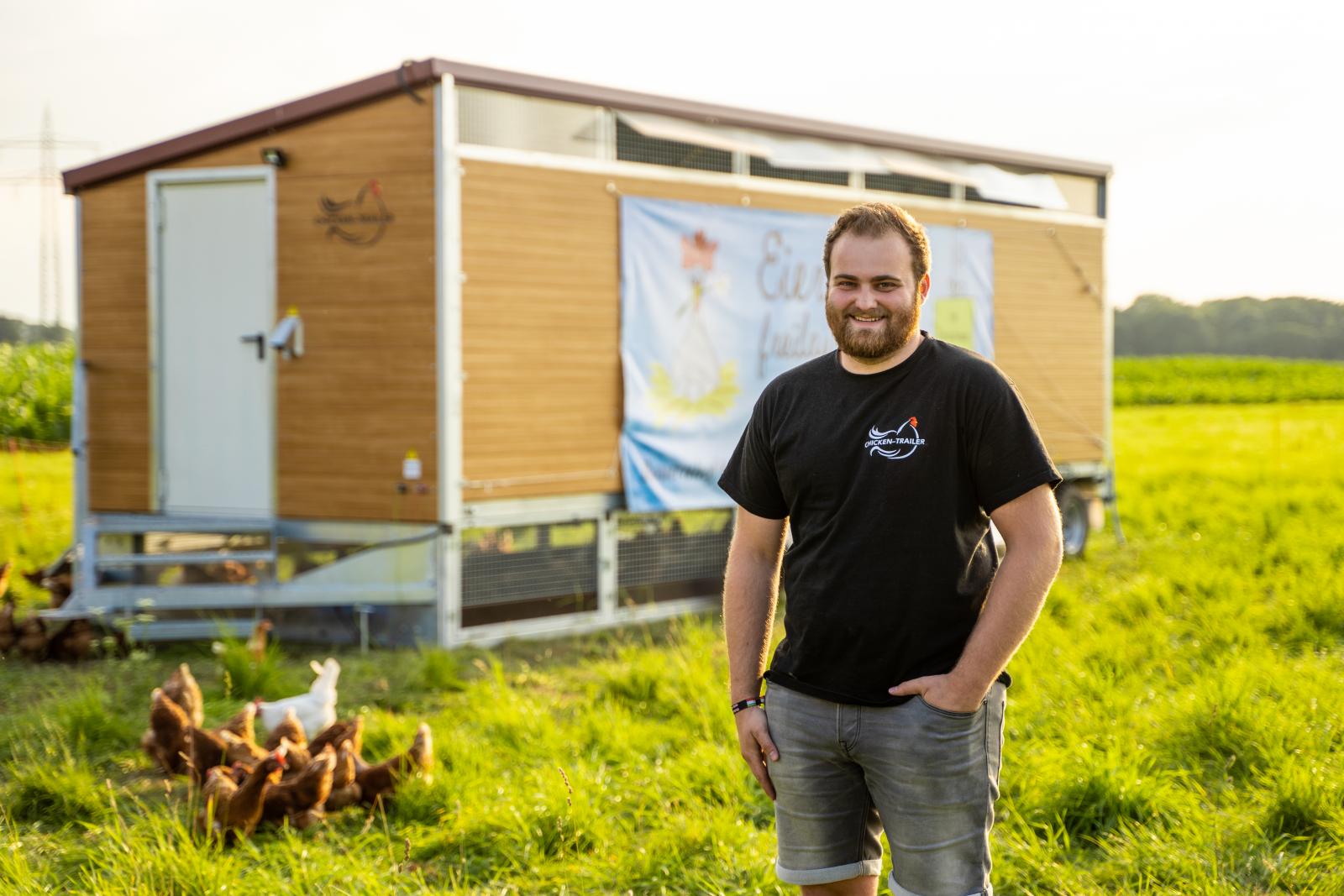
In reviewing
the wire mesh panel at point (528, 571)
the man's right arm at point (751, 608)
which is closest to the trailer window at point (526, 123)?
the wire mesh panel at point (528, 571)

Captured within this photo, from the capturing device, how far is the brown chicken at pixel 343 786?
4.43 m

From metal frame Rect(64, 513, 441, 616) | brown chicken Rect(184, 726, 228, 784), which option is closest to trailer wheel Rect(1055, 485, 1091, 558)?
metal frame Rect(64, 513, 441, 616)

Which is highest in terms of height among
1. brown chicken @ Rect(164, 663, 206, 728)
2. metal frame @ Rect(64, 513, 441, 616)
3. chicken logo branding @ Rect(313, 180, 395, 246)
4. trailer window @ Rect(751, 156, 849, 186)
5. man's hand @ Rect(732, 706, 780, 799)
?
trailer window @ Rect(751, 156, 849, 186)

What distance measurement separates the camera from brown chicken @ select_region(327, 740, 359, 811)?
4430 mm

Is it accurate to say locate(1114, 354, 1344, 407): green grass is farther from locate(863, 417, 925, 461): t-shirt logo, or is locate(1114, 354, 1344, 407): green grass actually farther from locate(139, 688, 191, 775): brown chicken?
locate(863, 417, 925, 461): t-shirt logo

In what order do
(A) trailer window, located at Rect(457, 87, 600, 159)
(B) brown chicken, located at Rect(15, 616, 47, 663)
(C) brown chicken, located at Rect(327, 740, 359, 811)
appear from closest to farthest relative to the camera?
(C) brown chicken, located at Rect(327, 740, 359, 811), (B) brown chicken, located at Rect(15, 616, 47, 663), (A) trailer window, located at Rect(457, 87, 600, 159)

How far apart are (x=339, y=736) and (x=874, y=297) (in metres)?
3.11

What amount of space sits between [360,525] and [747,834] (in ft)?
13.6

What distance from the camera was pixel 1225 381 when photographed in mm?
39469

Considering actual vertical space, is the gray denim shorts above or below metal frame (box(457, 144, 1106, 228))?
below

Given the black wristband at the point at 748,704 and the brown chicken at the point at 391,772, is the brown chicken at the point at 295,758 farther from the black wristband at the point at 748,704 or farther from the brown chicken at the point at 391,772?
the black wristband at the point at 748,704

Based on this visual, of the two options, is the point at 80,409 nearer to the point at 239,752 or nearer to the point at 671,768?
the point at 239,752

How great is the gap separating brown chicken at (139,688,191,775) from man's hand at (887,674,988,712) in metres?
A: 3.44

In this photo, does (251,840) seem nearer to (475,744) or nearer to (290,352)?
(475,744)
